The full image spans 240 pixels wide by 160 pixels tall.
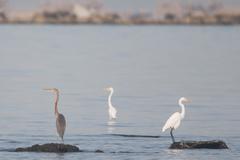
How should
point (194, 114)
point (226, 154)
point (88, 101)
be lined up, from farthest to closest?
point (88, 101) < point (194, 114) < point (226, 154)

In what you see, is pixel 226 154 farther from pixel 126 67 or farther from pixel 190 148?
pixel 126 67

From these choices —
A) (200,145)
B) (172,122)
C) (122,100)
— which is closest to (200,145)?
(200,145)

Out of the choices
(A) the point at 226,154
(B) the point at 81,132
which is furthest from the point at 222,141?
(B) the point at 81,132

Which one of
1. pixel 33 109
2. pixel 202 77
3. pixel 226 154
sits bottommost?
pixel 226 154

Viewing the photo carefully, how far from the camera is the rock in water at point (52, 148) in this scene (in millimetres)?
22375

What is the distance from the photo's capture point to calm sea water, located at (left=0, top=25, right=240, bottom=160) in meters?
24.0

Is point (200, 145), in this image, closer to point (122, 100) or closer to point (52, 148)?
point (52, 148)

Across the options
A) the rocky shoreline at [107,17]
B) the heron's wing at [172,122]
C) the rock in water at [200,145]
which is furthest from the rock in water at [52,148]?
the rocky shoreline at [107,17]

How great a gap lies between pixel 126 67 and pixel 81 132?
21626mm

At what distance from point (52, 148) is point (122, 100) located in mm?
10631

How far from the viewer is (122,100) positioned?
3291 centimetres

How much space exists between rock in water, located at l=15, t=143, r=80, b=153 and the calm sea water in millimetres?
229

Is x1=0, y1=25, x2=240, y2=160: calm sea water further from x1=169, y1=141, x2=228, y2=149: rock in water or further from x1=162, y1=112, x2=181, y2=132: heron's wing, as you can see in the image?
x1=162, y1=112, x2=181, y2=132: heron's wing

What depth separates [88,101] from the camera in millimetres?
32406
